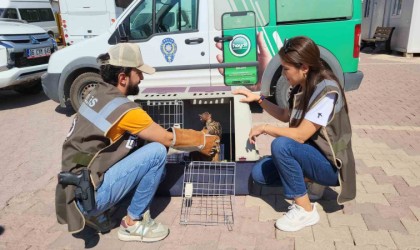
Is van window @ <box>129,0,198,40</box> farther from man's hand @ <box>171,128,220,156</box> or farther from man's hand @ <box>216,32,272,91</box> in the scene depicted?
man's hand @ <box>171,128,220,156</box>

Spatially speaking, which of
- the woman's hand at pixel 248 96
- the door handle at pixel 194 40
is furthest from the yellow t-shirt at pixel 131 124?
the door handle at pixel 194 40

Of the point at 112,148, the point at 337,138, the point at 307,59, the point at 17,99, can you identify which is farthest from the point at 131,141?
the point at 17,99

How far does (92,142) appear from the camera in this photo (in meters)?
2.30

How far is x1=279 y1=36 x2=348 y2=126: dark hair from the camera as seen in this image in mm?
2305

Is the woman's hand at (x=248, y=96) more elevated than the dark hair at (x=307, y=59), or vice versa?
the dark hair at (x=307, y=59)

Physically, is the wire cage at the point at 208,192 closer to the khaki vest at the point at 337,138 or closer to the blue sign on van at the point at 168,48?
the khaki vest at the point at 337,138

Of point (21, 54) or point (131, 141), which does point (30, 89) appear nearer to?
point (21, 54)

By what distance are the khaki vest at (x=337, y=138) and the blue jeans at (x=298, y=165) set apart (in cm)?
6

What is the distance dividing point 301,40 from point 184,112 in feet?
4.93

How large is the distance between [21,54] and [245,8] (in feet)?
14.9

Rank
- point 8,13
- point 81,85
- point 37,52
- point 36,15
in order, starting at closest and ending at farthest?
point 81,85, point 37,52, point 8,13, point 36,15

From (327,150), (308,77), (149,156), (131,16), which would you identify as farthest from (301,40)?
(131,16)

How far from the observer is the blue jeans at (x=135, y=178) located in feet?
7.78

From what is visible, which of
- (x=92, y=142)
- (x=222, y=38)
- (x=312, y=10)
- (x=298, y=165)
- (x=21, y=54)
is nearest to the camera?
(x=92, y=142)
